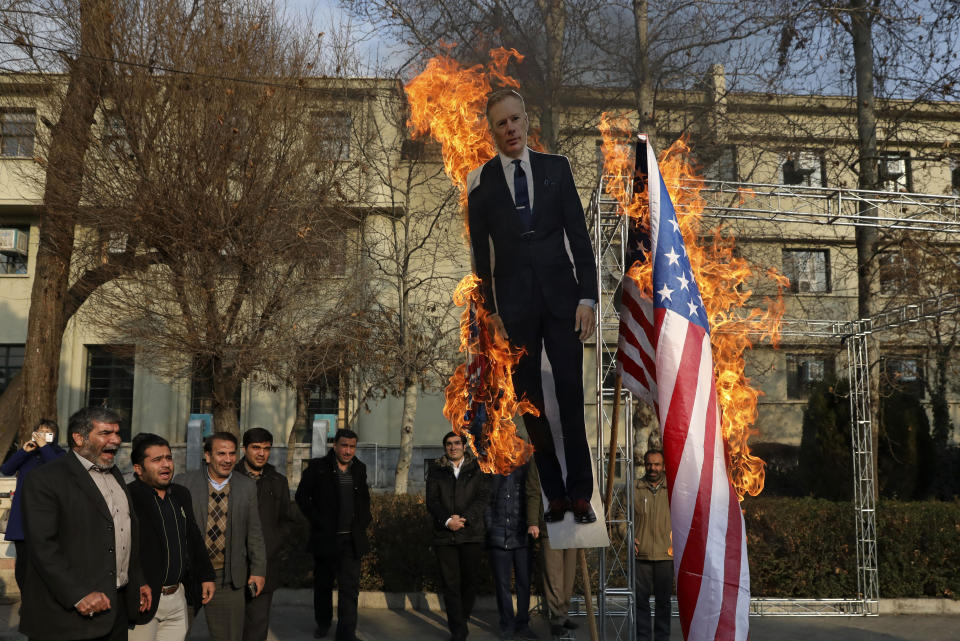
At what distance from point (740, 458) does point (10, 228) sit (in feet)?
97.5

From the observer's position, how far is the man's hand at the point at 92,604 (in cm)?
481

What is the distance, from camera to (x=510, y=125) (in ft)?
19.6

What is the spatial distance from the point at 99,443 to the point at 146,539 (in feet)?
2.91

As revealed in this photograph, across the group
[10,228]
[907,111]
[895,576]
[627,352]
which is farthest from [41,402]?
[10,228]

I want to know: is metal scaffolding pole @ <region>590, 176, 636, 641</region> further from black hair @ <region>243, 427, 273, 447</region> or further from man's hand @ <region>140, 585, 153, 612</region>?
man's hand @ <region>140, 585, 153, 612</region>

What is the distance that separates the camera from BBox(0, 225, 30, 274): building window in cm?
2988

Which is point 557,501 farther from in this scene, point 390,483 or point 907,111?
point 390,483

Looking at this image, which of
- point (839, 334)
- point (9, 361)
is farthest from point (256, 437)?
point (9, 361)

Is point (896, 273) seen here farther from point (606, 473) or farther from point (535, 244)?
point (535, 244)

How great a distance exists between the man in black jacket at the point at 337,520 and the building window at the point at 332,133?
7461 millimetres

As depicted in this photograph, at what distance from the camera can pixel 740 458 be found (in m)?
7.11

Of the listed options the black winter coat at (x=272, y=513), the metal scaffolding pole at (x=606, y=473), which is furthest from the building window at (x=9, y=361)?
the black winter coat at (x=272, y=513)

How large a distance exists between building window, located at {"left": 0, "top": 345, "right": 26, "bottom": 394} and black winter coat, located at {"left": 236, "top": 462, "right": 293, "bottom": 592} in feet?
86.5

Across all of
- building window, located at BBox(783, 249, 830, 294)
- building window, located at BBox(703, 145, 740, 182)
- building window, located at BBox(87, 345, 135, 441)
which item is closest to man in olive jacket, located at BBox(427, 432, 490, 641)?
building window, located at BBox(703, 145, 740, 182)
